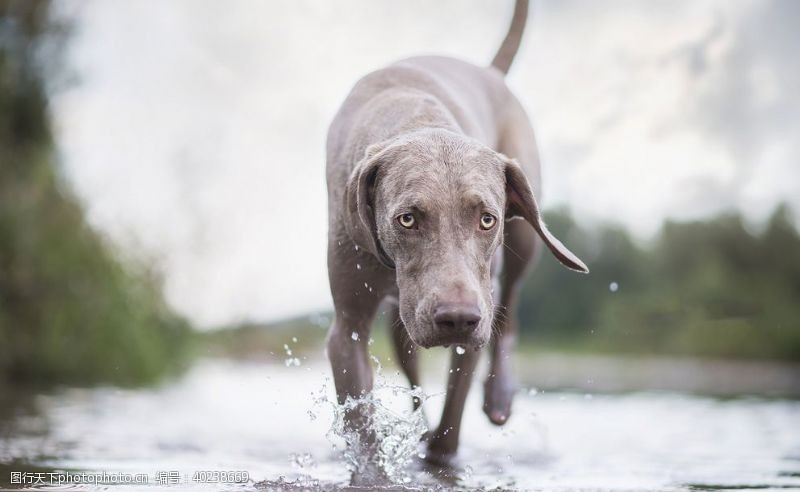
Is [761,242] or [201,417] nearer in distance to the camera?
[201,417]

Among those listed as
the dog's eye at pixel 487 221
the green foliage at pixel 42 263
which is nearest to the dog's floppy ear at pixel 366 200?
the dog's eye at pixel 487 221

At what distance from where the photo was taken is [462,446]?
5.66m

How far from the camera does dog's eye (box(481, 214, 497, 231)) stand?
10.4 ft

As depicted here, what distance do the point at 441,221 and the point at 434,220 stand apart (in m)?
0.02

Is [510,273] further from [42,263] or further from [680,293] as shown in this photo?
[680,293]

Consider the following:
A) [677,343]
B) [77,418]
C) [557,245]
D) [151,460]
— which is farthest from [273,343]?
[557,245]

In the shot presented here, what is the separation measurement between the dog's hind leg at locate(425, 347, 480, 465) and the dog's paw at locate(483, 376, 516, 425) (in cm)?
43

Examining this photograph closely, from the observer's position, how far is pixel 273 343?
18.9 m

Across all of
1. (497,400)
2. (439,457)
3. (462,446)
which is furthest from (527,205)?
(462,446)

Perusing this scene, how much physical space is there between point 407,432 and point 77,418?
12.7 ft

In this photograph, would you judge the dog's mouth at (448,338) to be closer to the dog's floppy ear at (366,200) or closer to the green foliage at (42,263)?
the dog's floppy ear at (366,200)

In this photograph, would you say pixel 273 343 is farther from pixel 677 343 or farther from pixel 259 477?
pixel 259 477

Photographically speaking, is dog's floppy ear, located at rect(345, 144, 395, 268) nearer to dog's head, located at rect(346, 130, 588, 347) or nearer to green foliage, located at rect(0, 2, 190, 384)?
dog's head, located at rect(346, 130, 588, 347)

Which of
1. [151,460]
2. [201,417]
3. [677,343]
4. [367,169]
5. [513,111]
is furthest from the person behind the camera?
[677,343]
